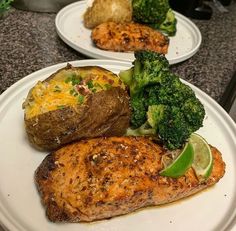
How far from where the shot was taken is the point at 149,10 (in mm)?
1831

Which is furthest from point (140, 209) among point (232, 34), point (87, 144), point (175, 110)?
point (232, 34)

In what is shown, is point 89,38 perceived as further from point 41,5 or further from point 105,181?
point 105,181

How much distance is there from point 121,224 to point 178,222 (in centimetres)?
16

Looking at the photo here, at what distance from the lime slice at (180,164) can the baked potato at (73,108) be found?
0.73 feet

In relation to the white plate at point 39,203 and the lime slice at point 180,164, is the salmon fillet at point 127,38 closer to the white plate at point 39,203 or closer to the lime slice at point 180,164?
the white plate at point 39,203

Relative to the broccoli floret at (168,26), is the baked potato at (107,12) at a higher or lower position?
higher

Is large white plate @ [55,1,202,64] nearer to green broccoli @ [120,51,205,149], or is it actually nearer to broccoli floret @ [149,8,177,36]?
broccoli floret @ [149,8,177,36]

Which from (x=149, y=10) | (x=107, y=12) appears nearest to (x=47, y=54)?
(x=107, y=12)

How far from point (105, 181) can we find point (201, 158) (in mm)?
316

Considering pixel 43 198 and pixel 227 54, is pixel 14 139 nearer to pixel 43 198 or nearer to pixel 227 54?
pixel 43 198

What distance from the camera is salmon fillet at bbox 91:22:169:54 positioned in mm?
1678

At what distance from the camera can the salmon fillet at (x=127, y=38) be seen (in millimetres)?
1678

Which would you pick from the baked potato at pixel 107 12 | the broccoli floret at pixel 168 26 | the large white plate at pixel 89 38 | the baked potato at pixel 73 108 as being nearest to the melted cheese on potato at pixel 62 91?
the baked potato at pixel 73 108

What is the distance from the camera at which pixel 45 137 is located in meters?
1.09
